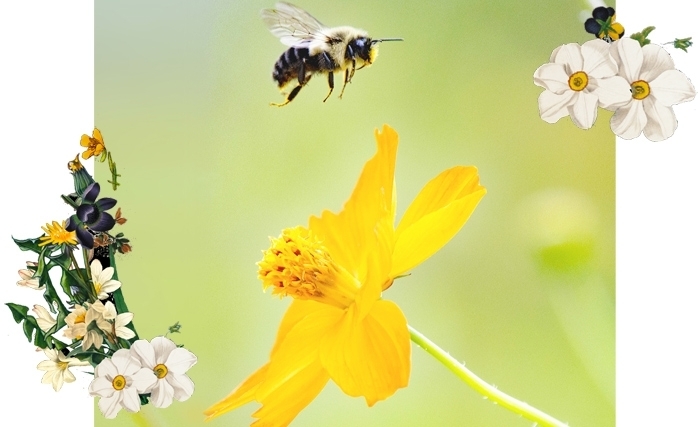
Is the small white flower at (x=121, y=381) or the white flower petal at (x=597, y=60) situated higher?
the white flower petal at (x=597, y=60)

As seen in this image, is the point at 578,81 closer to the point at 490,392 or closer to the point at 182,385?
the point at 490,392

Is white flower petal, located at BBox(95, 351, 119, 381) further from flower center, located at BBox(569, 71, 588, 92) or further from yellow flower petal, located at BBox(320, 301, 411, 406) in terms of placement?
flower center, located at BBox(569, 71, 588, 92)

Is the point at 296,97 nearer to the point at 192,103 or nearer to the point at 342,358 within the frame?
the point at 192,103

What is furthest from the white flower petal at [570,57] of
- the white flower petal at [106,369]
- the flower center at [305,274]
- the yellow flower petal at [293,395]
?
the white flower petal at [106,369]

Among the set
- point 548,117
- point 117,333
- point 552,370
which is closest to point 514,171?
point 548,117

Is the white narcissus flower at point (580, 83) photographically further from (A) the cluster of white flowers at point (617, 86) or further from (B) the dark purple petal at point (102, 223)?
(B) the dark purple petal at point (102, 223)

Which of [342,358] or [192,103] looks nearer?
[342,358]

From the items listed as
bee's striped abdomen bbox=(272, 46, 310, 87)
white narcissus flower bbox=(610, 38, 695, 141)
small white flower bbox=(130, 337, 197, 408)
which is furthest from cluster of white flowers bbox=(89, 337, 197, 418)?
white narcissus flower bbox=(610, 38, 695, 141)
